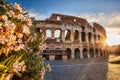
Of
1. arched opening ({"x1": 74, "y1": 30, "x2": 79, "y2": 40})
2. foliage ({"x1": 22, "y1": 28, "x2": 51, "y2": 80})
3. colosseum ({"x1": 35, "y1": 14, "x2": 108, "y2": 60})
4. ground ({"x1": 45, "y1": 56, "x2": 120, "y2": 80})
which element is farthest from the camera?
arched opening ({"x1": 74, "y1": 30, "x2": 79, "y2": 40})

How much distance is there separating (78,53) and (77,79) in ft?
113

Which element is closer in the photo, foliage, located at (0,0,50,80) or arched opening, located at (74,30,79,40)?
foliage, located at (0,0,50,80)

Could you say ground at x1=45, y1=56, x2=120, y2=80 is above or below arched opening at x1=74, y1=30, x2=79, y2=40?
below

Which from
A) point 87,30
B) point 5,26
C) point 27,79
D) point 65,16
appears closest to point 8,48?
point 5,26

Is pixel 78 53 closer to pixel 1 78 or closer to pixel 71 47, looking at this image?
pixel 71 47

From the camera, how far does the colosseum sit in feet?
131

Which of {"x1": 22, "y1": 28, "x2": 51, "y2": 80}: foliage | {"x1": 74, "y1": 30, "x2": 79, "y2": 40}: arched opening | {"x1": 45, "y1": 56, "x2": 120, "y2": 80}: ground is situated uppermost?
{"x1": 74, "y1": 30, "x2": 79, "y2": 40}: arched opening

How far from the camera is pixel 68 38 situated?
47.5 meters

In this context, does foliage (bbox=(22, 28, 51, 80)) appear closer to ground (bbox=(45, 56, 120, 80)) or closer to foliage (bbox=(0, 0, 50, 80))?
foliage (bbox=(0, 0, 50, 80))

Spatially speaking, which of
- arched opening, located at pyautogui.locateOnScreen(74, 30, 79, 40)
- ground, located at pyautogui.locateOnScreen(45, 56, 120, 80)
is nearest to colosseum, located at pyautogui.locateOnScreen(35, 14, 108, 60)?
arched opening, located at pyautogui.locateOnScreen(74, 30, 79, 40)

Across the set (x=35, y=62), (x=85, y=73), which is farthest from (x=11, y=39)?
(x=85, y=73)

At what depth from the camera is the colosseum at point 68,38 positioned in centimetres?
4003

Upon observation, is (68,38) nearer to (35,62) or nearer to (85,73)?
(85,73)

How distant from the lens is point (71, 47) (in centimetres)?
4381
